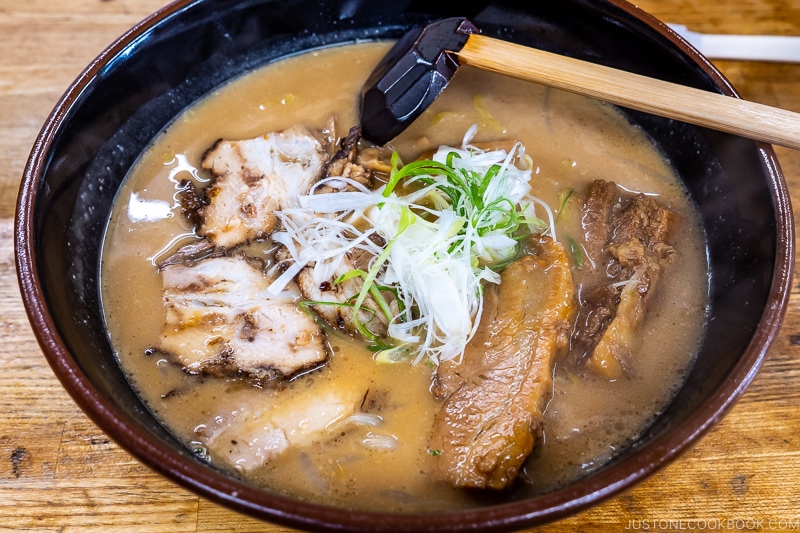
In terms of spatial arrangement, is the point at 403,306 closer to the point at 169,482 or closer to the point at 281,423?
the point at 281,423

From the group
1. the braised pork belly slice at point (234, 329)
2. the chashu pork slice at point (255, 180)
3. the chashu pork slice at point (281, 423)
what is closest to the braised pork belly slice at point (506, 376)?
the chashu pork slice at point (281, 423)

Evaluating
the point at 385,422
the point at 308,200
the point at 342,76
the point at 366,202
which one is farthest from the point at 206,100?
the point at 385,422

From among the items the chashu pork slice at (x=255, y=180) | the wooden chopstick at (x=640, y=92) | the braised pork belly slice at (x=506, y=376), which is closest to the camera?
the braised pork belly slice at (x=506, y=376)

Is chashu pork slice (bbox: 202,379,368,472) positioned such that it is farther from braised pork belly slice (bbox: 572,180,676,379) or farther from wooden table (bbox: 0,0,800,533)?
braised pork belly slice (bbox: 572,180,676,379)

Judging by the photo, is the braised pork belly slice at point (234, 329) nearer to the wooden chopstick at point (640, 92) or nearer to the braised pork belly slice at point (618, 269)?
the braised pork belly slice at point (618, 269)

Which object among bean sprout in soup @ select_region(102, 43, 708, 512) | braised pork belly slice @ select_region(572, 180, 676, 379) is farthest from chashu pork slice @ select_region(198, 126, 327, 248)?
braised pork belly slice @ select_region(572, 180, 676, 379)

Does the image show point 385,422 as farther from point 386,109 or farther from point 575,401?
point 386,109

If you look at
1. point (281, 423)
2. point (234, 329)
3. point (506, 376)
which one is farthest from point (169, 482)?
point (506, 376)
